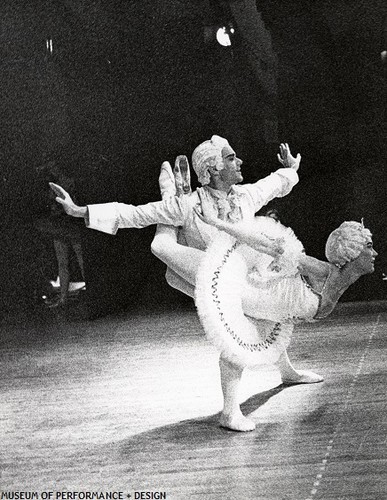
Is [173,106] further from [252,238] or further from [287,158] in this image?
[252,238]

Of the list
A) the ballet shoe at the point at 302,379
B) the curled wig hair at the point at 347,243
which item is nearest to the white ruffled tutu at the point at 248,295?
the curled wig hair at the point at 347,243

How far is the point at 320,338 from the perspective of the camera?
419 centimetres

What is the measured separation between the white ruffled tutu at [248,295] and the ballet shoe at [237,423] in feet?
0.50

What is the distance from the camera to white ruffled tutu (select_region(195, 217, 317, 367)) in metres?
2.94

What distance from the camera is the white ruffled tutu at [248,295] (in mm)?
2943

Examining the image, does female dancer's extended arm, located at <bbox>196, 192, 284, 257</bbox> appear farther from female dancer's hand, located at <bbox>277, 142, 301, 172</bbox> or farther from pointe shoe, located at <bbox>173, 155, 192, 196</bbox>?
female dancer's hand, located at <bbox>277, 142, 301, 172</bbox>

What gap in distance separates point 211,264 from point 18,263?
219 cm

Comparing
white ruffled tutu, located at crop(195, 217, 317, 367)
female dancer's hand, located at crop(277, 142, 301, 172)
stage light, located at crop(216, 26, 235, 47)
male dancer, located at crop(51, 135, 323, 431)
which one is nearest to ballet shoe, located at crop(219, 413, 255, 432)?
white ruffled tutu, located at crop(195, 217, 317, 367)

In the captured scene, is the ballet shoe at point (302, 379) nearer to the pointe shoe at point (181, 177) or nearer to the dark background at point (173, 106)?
the pointe shoe at point (181, 177)

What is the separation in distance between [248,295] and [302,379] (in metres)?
0.57

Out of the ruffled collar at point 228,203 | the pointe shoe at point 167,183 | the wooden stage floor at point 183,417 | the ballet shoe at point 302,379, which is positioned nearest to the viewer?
the wooden stage floor at point 183,417

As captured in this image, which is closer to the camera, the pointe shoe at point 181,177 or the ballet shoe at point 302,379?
the pointe shoe at point 181,177

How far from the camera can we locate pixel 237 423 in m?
2.96

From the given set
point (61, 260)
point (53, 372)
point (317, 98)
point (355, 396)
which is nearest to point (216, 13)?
point (317, 98)
